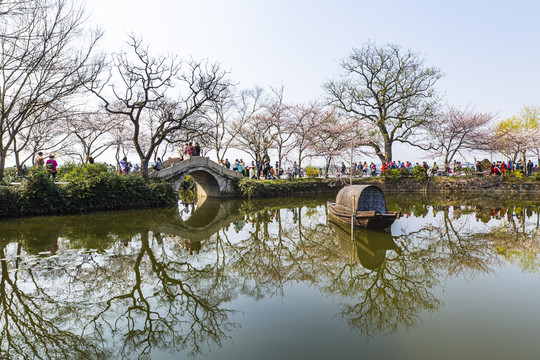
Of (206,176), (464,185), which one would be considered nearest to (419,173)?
(464,185)

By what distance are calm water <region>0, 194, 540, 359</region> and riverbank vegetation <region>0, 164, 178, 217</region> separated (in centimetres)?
260

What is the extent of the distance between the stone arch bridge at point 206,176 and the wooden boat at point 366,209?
38.9ft

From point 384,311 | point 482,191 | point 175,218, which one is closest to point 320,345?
point 384,311

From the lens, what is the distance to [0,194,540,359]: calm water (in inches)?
176

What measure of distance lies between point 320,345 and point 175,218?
12.3m

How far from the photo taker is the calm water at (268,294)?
14.7 feet

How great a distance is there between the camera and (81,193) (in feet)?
52.2

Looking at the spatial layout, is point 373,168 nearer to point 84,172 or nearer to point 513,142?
point 513,142

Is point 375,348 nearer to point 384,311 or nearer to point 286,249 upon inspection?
point 384,311

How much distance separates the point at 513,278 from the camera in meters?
7.02

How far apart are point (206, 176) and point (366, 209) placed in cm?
1572

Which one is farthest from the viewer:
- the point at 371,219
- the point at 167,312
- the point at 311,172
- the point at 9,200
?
the point at 311,172

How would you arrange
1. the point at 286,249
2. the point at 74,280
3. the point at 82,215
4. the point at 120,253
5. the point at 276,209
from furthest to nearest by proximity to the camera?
the point at 276,209 → the point at 82,215 → the point at 286,249 → the point at 120,253 → the point at 74,280

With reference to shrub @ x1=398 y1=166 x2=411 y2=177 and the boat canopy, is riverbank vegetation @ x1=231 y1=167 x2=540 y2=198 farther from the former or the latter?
the boat canopy
